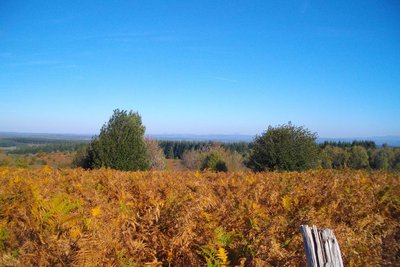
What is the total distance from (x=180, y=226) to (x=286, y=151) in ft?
41.3

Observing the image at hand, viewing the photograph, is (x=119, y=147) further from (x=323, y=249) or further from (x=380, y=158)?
(x=380, y=158)

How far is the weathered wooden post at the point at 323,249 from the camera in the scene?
2320 mm

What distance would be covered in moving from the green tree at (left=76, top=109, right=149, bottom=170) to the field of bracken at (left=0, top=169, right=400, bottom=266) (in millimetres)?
10332

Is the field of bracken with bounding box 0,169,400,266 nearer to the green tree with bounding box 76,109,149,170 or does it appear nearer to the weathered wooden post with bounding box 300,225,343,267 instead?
the weathered wooden post with bounding box 300,225,343,267

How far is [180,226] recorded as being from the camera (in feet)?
12.7

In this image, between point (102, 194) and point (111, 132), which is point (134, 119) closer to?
point (111, 132)

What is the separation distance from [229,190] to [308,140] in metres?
11.7

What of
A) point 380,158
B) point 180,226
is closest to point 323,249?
point 180,226

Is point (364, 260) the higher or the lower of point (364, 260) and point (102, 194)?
the lower

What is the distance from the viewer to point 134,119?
17.8 metres

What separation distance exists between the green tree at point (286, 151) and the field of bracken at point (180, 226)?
33.2 ft

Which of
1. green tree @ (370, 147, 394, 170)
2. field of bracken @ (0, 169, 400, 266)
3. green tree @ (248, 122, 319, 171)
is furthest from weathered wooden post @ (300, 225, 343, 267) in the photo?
green tree @ (370, 147, 394, 170)

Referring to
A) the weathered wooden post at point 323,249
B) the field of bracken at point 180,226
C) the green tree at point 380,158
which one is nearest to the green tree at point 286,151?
the field of bracken at point 180,226

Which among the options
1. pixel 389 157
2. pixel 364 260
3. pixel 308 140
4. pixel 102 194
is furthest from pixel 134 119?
pixel 389 157
